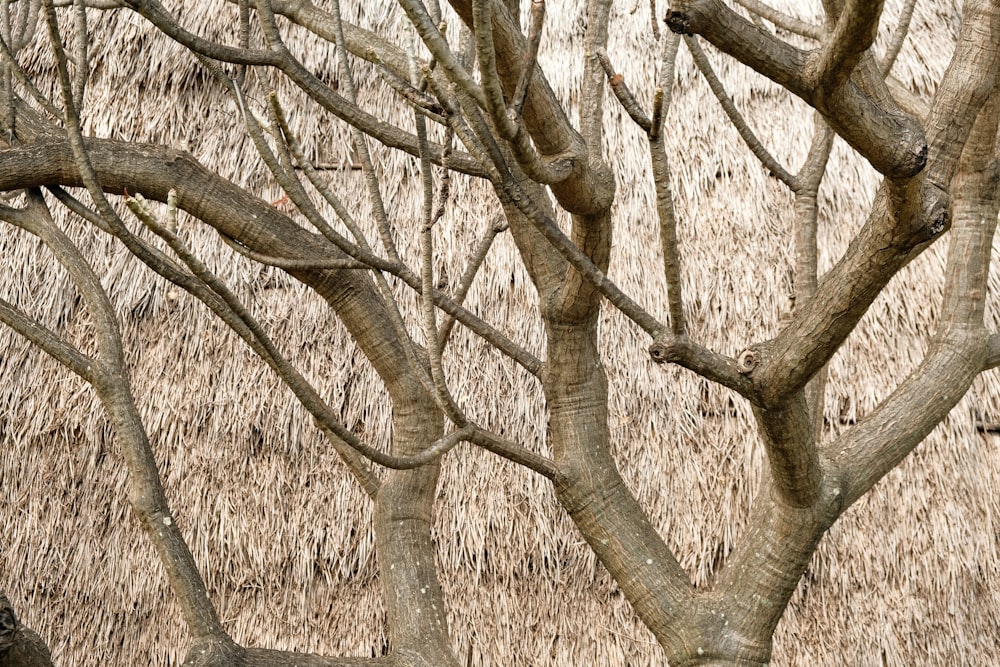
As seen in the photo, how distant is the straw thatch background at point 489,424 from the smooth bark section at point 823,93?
1701 mm

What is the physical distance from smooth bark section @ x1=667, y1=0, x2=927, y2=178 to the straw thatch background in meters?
1.70

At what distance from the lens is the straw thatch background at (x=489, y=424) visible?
247cm

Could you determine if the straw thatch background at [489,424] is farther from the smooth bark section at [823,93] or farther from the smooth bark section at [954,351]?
the smooth bark section at [823,93]

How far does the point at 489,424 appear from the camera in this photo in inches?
103

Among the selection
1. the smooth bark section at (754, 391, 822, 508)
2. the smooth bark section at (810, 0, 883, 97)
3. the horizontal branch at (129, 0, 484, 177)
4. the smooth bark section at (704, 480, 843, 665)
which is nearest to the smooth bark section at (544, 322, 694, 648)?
the smooth bark section at (704, 480, 843, 665)

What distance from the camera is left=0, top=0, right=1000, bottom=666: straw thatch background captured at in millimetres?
2475

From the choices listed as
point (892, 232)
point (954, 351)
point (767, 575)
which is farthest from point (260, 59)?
point (954, 351)

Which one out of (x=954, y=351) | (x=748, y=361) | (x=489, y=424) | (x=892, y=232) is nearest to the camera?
(x=892, y=232)

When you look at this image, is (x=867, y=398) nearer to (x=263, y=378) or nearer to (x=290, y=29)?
(x=263, y=378)

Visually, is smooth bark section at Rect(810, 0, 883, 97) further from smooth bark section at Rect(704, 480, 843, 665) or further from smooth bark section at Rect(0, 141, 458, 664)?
smooth bark section at Rect(0, 141, 458, 664)

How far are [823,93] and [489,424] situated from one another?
1.82 m

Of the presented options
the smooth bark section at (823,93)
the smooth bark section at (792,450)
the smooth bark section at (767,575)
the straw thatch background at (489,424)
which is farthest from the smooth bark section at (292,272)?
the straw thatch background at (489,424)

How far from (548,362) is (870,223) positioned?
1.61 ft

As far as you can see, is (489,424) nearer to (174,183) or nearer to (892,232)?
(174,183)
